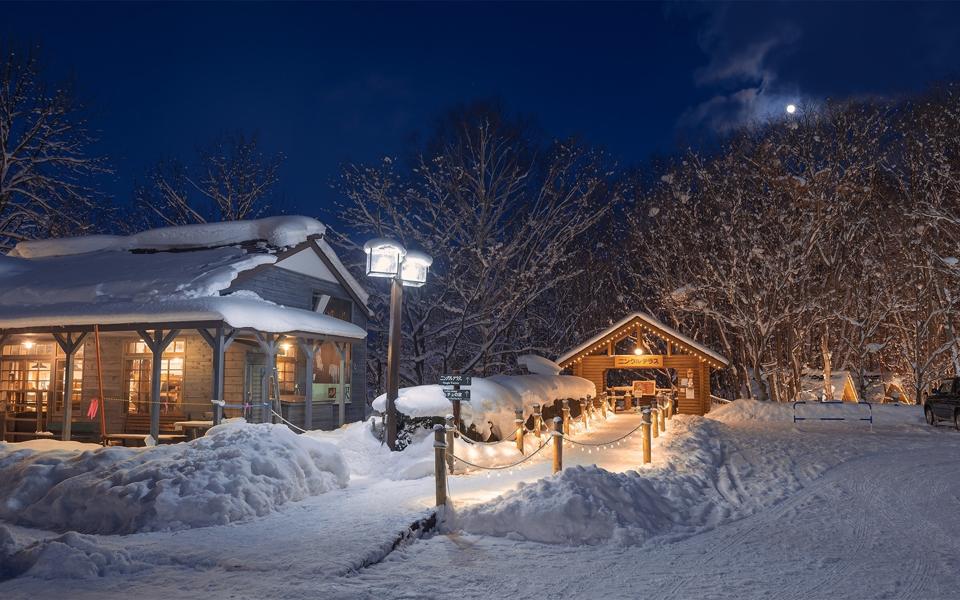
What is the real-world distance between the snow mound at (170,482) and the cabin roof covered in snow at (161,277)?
5384 mm

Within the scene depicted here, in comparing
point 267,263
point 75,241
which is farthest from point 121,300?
point 75,241

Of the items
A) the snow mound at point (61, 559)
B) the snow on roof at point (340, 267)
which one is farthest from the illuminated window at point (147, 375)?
the snow mound at point (61, 559)

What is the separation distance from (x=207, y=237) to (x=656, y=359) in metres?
19.2

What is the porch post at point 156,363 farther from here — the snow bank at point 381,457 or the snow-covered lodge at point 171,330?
the snow bank at point 381,457

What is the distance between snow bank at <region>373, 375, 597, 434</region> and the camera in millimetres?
14750

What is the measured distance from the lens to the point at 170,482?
30.6ft

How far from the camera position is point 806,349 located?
3553 centimetres

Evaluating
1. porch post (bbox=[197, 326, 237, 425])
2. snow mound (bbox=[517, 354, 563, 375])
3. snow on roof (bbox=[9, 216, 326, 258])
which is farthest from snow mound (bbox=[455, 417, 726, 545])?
snow mound (bbox=[517, 354, 563, 375])

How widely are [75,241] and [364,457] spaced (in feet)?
50.2

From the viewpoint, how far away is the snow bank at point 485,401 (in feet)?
48.4

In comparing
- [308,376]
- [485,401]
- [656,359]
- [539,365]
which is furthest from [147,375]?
[656,359]

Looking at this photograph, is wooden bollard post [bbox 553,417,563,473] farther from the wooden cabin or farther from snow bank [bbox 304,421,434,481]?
the wooden cabin

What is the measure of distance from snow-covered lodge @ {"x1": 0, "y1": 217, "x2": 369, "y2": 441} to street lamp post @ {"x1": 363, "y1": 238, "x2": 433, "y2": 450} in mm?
4137

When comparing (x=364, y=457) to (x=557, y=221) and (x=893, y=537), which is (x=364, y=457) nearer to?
(x=893, y=537)
